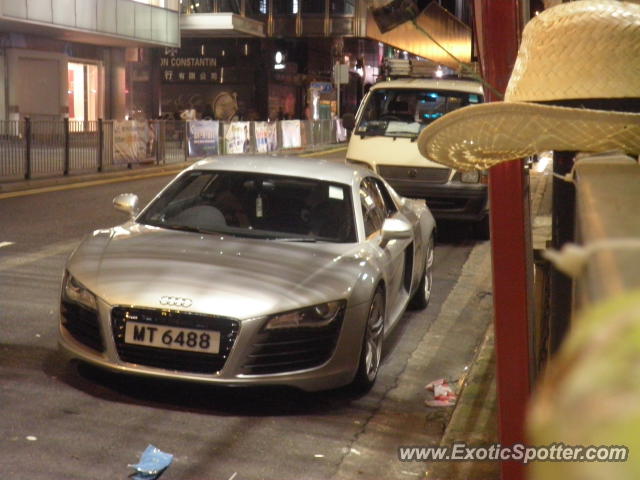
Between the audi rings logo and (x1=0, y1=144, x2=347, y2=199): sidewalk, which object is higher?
the audi rings logo

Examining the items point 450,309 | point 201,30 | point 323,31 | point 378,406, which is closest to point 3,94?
point 201,30

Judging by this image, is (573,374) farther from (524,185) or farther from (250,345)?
(250,345)

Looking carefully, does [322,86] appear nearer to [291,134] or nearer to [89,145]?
[291,134]

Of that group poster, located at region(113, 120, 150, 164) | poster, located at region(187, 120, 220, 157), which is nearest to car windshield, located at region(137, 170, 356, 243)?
poster, located at region(113, 120, 150, 164)

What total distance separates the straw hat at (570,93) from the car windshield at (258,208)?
4278 mm

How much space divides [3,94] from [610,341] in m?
34.7

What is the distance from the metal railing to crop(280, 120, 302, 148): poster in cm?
290

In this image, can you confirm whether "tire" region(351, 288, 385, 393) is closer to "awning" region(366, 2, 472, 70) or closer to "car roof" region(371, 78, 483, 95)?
"car roof" region(371, 78, 483, 95)

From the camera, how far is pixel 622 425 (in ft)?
1.60

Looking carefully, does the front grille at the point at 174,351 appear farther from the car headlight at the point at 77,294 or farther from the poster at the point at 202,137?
the poster at the point at 202,137

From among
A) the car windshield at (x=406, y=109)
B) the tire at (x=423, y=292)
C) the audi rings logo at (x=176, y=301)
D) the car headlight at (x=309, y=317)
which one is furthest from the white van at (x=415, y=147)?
the audi rings logo at (x=176, y=301)

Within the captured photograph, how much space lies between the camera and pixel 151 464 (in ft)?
15.3

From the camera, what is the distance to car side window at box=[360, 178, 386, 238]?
715cm

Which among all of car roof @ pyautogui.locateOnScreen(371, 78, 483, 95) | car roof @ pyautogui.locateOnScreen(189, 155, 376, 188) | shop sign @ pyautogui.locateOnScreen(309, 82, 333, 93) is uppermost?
shop sign @ pyautogui.locateOnScreen(309, 82, 333, 93)
